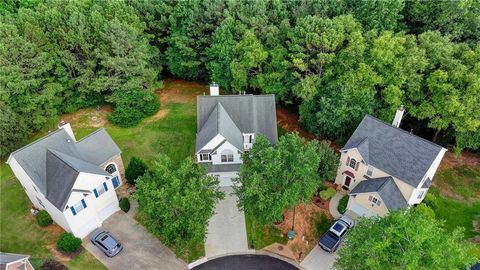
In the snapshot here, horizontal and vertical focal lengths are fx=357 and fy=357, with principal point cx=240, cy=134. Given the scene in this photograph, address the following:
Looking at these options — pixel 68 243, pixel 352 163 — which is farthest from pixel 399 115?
pixel 68 243

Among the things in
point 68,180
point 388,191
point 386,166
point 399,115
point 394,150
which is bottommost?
point 388,191

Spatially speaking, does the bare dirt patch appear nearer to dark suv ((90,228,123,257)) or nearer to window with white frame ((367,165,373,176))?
window with white frame ((367,165,373,176))

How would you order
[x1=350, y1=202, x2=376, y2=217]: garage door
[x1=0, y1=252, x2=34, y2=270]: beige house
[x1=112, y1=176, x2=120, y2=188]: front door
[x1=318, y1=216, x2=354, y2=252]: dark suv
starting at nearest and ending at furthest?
[x1=0, y1=252, x2=34, y2=270]: beige house, [x1=318, y1=216, x2=354, y2=252]: dark suv, [x1=350, y1=202, x2=376, y2=217]: garage door, [x1=112, y1=176, x2=120, y2=188]: front door

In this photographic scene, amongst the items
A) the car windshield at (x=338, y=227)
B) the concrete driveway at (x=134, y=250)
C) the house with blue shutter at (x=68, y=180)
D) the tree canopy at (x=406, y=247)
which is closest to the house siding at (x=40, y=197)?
the house with blue shutter at (x=68, y=180)

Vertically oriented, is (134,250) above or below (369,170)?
below

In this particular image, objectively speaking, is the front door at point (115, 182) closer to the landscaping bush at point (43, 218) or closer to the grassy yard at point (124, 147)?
the grassy yard at point (124, 147)

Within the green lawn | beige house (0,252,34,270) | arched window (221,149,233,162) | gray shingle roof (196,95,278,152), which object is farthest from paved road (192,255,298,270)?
beige house (0,252,34,270)

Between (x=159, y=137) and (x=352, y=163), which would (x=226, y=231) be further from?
(x=159, y=137)
